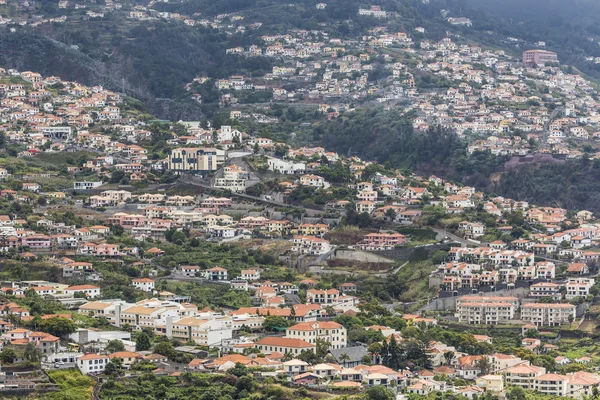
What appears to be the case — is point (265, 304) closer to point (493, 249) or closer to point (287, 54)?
point (493, 249)

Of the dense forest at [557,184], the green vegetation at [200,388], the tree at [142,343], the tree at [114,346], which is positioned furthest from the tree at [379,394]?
the dense forest at [557,184]

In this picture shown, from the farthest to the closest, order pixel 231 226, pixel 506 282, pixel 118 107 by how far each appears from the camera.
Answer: pixel 118 107, pixel 231 226, pixel 506 282

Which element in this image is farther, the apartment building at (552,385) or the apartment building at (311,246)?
the apartment building at (311,246)

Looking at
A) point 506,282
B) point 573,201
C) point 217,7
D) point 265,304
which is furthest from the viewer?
point 217,7

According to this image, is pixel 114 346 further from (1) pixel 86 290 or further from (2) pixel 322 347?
(1) pixel 86 290

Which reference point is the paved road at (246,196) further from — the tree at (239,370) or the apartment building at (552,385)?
the tree at (239,370)

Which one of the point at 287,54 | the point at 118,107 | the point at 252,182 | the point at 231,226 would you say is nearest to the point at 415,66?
the point at 287,54

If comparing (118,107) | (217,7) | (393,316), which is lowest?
(393,316)
